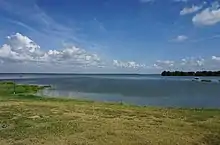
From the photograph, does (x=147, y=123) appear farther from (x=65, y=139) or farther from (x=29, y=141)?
(x=29, y=141)

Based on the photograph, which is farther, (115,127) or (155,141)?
(115,127)

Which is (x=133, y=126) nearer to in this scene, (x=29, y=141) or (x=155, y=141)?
(x=155, y=141)

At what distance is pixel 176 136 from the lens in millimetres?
13125

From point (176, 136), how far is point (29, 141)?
258 inches

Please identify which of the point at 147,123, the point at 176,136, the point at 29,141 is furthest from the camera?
the point at 147,123

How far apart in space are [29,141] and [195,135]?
7.56m

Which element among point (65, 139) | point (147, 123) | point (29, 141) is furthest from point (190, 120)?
point (29, 141)

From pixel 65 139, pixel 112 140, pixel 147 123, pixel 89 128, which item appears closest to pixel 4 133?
pixel 65 139

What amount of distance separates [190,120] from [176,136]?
512cm

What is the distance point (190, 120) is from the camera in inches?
703

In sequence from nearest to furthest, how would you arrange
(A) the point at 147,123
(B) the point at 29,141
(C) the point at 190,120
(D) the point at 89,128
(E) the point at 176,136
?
(B) the point at 29,141
(E) the point at 176,136
(D) the point at 89,128
(A) the point at 147,123
(C) the point at 190,120

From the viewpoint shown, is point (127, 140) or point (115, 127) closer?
point (127, 140)

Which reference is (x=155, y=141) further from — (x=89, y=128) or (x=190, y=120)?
(x=190, y=120)

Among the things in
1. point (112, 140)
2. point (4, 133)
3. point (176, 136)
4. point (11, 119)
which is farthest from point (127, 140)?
point (11, 119)
